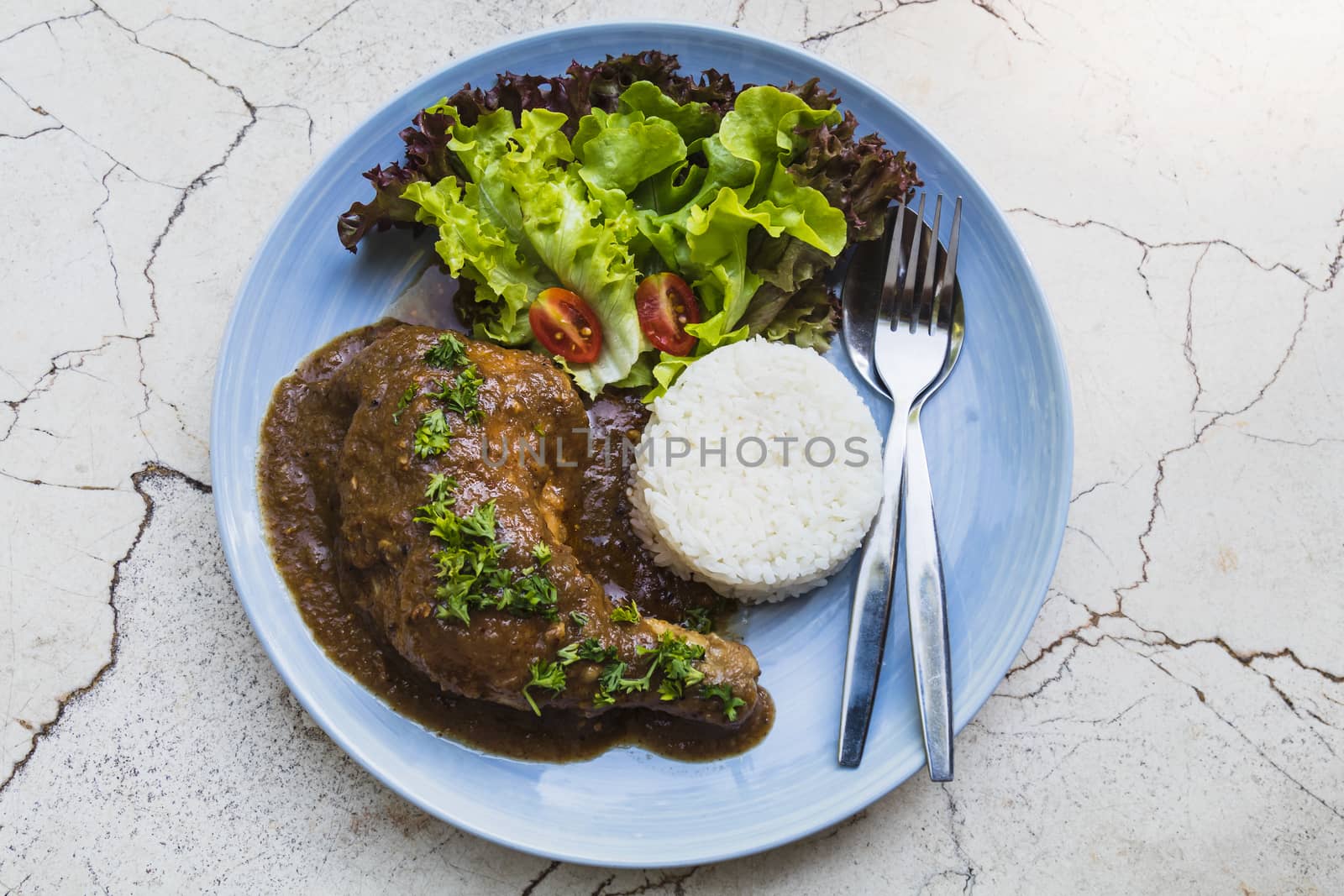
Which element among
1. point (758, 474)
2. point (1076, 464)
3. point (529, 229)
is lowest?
point (1076, 464)

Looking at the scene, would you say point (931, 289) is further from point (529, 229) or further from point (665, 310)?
point (529, 229)

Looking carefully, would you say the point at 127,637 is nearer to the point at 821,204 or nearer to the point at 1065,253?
the point at 821,204

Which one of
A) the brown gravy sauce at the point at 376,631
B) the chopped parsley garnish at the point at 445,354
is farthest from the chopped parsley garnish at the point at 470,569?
the brown gravy sauce at the point at 376,631

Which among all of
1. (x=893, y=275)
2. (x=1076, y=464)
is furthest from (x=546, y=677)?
(x=1076, y=464)

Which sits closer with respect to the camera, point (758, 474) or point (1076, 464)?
point (758, 474)

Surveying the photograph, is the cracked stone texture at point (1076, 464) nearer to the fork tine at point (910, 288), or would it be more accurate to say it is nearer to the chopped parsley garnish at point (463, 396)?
the fork tine at point (910, 288)

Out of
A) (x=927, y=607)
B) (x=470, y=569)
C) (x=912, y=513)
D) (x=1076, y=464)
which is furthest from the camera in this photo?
(x=1076, y=464)

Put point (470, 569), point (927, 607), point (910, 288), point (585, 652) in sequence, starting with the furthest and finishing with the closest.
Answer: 1. point (910, 288)
2. point (927, 607)
3. point (585, 652)
4. point (470, 569)
